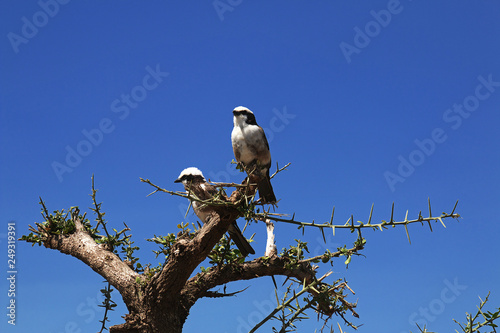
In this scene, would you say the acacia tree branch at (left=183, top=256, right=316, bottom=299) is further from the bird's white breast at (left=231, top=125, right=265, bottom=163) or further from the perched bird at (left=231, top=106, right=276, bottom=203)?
the bird's white breast at (left=231, top=125, right=265, bottom=163)

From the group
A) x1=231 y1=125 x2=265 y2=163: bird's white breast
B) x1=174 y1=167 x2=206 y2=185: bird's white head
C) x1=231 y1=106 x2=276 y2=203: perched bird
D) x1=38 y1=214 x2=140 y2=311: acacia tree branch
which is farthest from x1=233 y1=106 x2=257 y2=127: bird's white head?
x1=38 y1=214 x2=140 y2=311: acacia tree branch

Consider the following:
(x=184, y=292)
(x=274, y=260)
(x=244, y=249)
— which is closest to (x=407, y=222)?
(x=274, y=260)

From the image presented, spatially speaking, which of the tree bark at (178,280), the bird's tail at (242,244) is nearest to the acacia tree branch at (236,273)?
the tree bark at (178,280)

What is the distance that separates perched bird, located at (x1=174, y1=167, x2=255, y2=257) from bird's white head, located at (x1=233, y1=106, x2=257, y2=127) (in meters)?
0.88

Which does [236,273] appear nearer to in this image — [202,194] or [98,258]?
[202,194]

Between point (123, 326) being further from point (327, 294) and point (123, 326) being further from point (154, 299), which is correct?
point (327, 294)

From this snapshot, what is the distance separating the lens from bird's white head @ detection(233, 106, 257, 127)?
19.5 ft

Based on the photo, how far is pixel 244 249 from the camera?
5.24m

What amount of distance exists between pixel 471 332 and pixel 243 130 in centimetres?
327

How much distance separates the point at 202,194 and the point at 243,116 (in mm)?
1115

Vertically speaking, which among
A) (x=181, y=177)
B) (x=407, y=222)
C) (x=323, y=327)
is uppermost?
(x=181, y=177)

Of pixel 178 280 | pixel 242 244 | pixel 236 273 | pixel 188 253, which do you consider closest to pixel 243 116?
pixel 242 244

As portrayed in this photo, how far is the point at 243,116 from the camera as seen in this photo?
5961mm

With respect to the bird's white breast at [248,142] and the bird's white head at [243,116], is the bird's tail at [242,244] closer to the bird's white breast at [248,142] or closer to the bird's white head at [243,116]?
the bird's white breast at [248,142]
